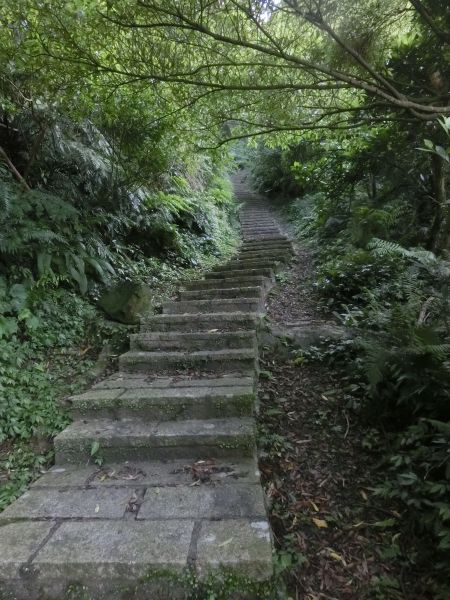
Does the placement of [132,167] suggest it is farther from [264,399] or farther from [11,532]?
[11,532]

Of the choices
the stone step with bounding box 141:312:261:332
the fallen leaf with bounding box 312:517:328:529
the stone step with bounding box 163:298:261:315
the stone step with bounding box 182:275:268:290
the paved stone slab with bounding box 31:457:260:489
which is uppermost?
the stone step with bounding box 182:275:268:290

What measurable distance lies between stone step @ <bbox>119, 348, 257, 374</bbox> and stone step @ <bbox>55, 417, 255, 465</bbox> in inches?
31.6

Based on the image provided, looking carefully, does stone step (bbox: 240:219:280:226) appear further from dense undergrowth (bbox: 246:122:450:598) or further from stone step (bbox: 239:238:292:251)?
dense undergrowth (bbox: 246:122:450:598)

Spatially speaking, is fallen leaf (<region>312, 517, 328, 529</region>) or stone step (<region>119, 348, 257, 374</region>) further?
stone step (<region>119, 348, 257, 374</region>)

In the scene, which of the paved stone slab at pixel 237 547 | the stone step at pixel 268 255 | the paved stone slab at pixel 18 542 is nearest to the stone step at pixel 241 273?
the stone step at pixel 268 255

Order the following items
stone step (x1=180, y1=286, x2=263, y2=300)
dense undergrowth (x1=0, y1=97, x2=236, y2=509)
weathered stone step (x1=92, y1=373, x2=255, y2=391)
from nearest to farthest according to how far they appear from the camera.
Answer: dense undergrowth (x1=0, y1=97, x2=236, y2=509) < weathered stone step (x1=92, y1=373, x2=255, y2=391) < stone step (x1=180, y1=286, x2=263, y2=300)

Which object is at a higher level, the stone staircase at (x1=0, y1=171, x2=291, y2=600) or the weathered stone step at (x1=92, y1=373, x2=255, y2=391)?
the weathered stone step at (x1=92, y1=373, x2=255, y2=391)

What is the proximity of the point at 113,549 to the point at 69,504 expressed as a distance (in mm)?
514

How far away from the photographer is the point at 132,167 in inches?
210

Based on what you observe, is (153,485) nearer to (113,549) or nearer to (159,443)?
(159,443)

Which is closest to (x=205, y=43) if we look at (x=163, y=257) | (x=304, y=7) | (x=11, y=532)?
(x=304, y=7)

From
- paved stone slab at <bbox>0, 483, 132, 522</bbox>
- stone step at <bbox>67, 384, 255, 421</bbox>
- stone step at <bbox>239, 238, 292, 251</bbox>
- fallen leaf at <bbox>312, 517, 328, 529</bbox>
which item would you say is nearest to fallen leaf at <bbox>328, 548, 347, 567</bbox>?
fallen leaf at <bbox>312, 517, 328, 529</bbox>

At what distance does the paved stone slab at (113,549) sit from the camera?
5.95 ft

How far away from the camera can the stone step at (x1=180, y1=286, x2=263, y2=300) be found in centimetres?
511
